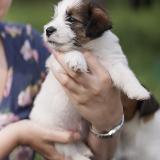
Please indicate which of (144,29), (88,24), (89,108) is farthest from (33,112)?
(144,29)

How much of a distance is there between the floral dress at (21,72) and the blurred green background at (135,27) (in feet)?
12.1

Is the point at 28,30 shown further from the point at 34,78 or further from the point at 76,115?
the point at 76,115

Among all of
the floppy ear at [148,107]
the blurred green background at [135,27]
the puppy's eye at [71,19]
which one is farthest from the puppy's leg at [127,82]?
the blurred green background at [135,27]

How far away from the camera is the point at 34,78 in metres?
4.02

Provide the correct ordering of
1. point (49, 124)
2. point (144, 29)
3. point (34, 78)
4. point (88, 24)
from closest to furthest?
1. point (88, 24)
2. point (49, 124)
3. point (34, 78)
4. point (144, 29)

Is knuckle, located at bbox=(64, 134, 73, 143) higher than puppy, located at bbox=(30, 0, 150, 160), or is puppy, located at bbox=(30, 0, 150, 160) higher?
puppy, located at bbox=(30, 0, 150, 160)

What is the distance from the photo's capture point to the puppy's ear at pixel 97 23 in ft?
11.5

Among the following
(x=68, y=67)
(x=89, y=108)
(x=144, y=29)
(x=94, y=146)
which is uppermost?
(x=68, y=67)

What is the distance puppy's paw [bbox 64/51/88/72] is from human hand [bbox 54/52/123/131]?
1.4 inches

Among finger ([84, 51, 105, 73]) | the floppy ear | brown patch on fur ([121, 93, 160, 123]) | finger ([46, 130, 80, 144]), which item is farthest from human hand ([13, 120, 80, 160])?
the floppy ear

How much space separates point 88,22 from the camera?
3.51m

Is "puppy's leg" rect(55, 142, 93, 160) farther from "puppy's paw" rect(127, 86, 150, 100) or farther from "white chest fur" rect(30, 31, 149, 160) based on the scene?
"puppy's paw" rect(127, 86, 150, 100)

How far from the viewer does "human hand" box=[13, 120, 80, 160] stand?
144 inches

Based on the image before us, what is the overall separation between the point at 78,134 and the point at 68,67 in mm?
371
